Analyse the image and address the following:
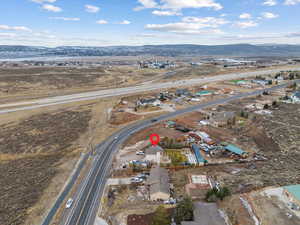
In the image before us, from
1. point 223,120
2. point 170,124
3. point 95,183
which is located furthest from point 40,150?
point 223,120

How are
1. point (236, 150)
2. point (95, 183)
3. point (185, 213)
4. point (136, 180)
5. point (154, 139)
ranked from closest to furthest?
point (185, 213) < point (95, 183) < point (136, 180) < point (236, 150) < point (154, 139)

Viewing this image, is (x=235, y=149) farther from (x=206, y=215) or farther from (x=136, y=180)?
(x=136, y=180)

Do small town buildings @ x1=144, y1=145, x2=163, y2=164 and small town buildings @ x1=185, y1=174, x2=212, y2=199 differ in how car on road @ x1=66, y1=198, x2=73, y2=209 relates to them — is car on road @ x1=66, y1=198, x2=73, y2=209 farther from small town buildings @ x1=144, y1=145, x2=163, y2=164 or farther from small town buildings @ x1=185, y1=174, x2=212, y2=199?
small town buildings @ x1=185, y1=174, x2=212, y2=199

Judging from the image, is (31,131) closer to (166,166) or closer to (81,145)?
(81,145)

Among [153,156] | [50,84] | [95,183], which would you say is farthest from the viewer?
[50,84]

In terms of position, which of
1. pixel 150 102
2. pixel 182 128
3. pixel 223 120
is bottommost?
pixel 182 128

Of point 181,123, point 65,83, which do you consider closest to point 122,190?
point 181,123

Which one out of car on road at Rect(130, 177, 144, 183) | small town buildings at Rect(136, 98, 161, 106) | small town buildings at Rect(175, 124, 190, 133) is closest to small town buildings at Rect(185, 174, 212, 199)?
car on road at Rect(130, 177, 144, 183)

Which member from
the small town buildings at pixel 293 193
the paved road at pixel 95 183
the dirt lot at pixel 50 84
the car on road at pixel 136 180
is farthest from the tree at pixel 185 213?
the dirt lot at pixel 50 84
